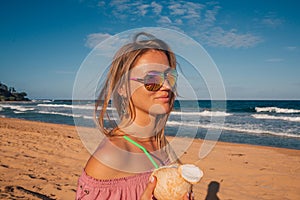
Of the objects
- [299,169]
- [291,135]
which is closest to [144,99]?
[299,169]

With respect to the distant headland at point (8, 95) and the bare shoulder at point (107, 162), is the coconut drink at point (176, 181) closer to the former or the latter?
the bare shoulder at point (107, 162)

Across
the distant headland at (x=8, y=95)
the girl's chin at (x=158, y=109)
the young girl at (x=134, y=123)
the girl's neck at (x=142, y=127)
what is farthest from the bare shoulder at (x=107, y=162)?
the distant headland at (x=8, y=95)

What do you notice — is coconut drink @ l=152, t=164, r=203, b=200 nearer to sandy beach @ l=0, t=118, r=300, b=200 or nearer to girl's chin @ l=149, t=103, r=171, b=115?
girl's chin @ l=149, t=103, r=171, b=115

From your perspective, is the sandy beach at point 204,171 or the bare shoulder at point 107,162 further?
the sandy beach at point 204,171

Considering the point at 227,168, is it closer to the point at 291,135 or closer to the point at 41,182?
the point at 41,182

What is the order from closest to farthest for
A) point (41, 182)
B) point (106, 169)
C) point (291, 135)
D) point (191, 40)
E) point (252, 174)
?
point (106, 169) → point (191, 40) → point (41, 182) → point (252, 174) → point (291, 135)

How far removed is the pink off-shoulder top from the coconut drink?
18cm

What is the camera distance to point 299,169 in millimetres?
6863

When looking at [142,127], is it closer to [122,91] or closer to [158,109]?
[158,109]

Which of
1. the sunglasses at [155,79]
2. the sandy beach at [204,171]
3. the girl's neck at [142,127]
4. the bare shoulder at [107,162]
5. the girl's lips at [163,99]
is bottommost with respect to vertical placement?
the sandy beach at [204,171]

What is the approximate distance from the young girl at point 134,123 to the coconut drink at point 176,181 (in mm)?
41

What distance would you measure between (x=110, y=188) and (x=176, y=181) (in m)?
0.33

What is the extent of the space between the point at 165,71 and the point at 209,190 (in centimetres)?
396

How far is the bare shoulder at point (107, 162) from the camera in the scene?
1247mm
